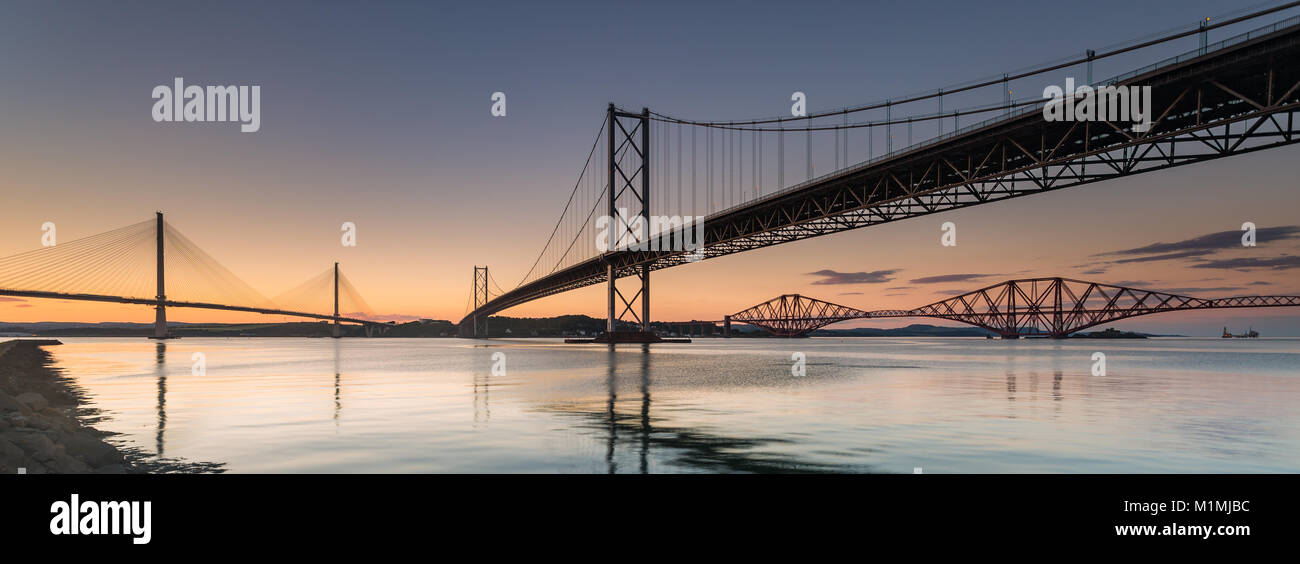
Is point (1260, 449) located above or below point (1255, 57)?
below

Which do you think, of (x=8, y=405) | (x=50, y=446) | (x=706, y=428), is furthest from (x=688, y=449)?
(x=8, y=405)

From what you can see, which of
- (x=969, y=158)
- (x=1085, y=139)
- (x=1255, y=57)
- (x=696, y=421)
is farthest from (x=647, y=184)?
(x=696, y=421)

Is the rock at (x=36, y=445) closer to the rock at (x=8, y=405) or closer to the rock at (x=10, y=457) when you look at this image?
the rock at (x=10, y=457)

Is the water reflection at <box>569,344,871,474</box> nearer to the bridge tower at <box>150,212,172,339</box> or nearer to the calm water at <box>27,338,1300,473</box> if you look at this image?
the calm water at <box>27,338,1300,473</box>

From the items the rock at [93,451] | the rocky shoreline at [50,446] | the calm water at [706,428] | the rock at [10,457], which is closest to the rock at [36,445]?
the rocky shoreline at [50,446]

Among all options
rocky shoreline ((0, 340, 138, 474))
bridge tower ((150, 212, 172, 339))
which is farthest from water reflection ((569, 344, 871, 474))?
bridge tower ((150, 212, 172, 339))

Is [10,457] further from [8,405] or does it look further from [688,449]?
[688,449]
